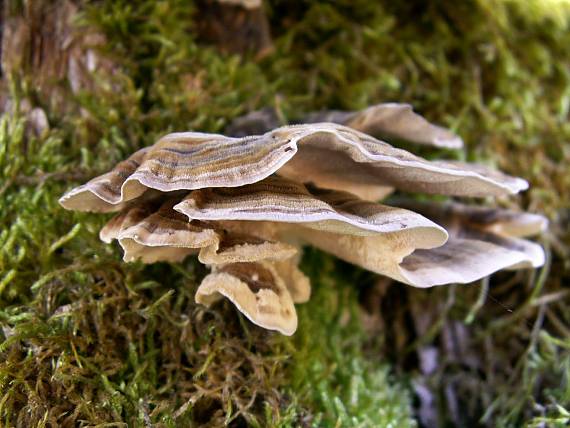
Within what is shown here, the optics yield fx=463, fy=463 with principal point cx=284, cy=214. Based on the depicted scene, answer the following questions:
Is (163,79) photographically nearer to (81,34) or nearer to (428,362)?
(81,34)

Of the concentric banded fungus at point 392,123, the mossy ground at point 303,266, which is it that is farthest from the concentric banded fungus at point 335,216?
the mossy ground at point 303,266

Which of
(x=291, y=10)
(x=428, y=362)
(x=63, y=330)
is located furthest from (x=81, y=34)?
(x=428, y=362)

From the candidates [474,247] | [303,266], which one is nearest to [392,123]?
[474,247]

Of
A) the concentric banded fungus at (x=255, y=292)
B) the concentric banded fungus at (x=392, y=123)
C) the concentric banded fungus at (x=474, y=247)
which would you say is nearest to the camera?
the concentric banded fungus at (x=255, y=292)

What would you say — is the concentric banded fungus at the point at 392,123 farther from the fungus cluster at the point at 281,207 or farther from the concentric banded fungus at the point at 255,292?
the concentric banded fungus at the point at 255,292

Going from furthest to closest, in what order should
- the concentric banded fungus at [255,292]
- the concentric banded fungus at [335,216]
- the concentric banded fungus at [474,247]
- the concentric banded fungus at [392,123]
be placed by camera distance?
the concentric banded fungus at [392,123], the concentric banded fungus at [474,247], the concentric banded fungus at [255,292], the concentric banded fungus at [335,216]
